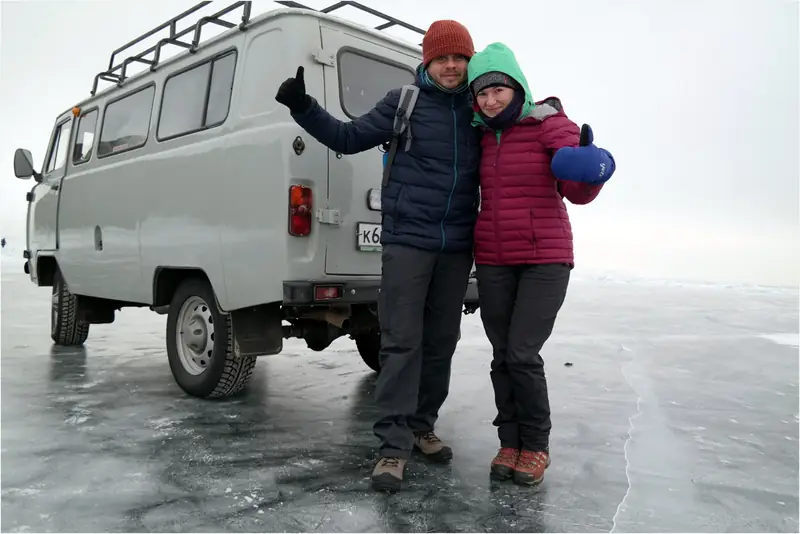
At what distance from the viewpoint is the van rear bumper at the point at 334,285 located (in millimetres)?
3400

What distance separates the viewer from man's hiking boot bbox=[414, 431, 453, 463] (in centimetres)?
318

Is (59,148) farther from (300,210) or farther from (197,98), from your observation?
(300,210)

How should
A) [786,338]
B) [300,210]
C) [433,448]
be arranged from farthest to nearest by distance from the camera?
[786,338] → [300,210] → [433,448]

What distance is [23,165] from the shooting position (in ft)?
21.4

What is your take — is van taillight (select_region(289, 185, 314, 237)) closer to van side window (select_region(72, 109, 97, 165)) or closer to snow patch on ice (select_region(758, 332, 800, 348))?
van side window (select_region(72, 109, 97, 165))

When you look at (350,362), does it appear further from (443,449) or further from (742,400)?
(742,400)

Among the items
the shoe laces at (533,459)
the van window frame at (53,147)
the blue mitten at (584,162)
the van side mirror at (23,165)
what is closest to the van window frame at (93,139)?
the van window frame at (53,147)

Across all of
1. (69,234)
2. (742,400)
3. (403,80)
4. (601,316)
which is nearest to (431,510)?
(403,80)

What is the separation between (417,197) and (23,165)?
5.33 meters

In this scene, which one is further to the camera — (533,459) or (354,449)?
(354,449)

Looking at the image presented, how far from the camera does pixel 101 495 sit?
8.61 ft

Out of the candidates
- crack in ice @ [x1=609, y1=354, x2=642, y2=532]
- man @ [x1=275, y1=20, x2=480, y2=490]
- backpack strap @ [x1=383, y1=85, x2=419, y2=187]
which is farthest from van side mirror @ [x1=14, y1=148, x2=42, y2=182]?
crack in ice @ [x1=609, y1=354, x2=642, y2=532]

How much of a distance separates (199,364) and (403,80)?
2348mm

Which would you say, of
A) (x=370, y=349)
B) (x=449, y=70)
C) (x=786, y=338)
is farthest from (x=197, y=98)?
(x=786, y=338)
